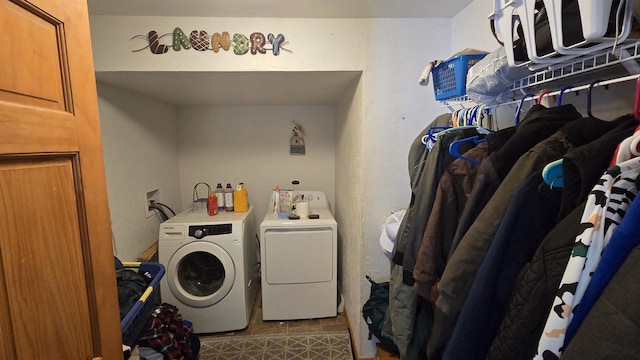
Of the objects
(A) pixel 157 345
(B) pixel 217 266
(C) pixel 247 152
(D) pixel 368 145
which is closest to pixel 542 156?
(D) pixel 368 145

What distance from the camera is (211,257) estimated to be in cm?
236

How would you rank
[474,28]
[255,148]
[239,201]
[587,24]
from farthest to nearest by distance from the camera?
[255,148], [239,201], [474,28], [587,24]

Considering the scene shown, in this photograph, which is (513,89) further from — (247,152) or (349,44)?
(247,152)

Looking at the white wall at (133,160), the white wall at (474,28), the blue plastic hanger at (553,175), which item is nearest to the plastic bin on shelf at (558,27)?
the blue plastic hanger at (553,175)

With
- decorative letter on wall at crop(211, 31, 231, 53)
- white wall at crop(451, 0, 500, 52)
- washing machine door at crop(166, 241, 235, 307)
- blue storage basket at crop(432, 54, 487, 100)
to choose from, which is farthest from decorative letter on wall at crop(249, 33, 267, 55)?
washing machine door at crop(166, 241, 235, 307)

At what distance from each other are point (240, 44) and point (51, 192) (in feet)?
4.14

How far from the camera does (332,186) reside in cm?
306

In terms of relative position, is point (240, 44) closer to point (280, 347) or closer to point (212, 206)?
point (212, 206)

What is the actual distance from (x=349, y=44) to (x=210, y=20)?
0.78m

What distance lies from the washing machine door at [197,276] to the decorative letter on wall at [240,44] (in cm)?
137

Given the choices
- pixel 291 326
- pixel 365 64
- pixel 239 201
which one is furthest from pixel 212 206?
pixel 365 64

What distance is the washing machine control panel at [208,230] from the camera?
213 centimetres

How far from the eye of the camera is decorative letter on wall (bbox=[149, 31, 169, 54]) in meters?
1.55

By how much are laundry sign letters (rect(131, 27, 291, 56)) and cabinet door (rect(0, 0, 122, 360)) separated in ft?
2.97
